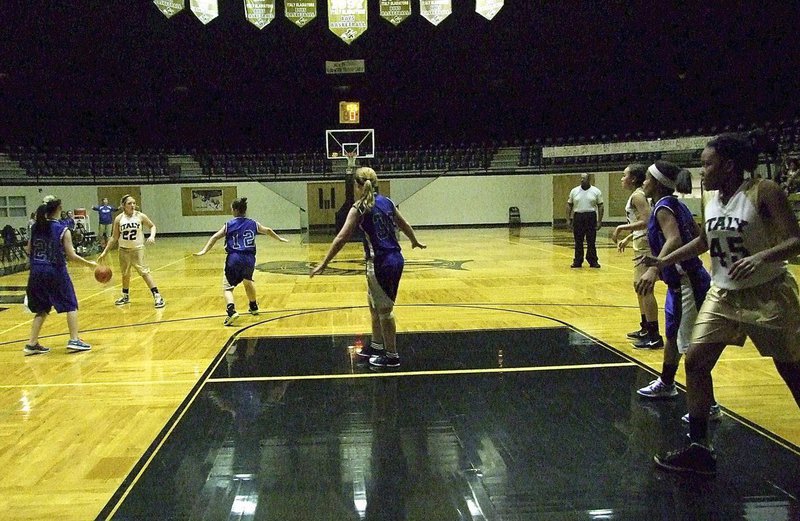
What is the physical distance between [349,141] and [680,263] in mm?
19539

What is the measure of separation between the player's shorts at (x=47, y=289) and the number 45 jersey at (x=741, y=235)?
5648mm

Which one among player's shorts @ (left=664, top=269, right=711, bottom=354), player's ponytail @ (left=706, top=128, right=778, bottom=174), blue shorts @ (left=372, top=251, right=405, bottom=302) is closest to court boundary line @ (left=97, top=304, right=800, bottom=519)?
player's shorts @ (left=664, top=269, right=711, bottom=354)

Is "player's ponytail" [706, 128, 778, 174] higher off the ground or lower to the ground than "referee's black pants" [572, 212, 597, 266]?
higher

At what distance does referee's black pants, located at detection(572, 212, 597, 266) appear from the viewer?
1198 cm

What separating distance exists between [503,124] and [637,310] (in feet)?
75.9

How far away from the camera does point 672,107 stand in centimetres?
2564

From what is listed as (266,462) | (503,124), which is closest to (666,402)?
(266,462)

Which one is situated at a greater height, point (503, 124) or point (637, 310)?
point (503, 124)

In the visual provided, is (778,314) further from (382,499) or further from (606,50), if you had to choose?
(606,50)

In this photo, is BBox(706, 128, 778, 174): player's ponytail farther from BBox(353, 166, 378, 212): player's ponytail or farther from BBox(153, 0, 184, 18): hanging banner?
BBox(153, 0, 184, 18): hanging banner

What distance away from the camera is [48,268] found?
6113 millimetres

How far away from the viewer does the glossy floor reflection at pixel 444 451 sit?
115 inches

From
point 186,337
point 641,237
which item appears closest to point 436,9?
point 641,237

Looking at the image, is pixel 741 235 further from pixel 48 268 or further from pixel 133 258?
pixel 133 258
